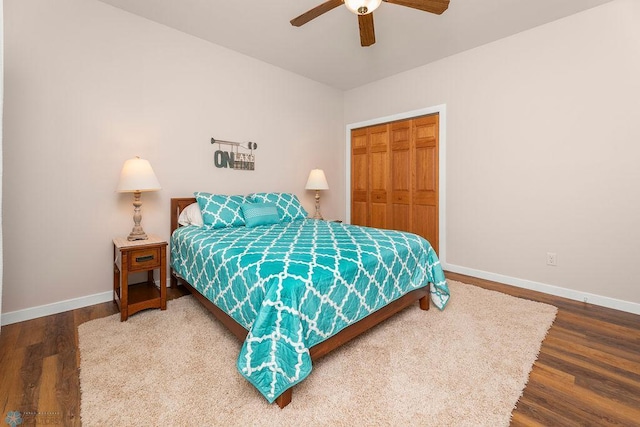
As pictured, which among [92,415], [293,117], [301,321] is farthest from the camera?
[293,117]

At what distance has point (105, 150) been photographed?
257 centimetres

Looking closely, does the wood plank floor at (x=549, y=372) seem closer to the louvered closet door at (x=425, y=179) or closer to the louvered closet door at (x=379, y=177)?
the louvered closet door at (x=425, y=179)

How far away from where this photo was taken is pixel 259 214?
2971mm

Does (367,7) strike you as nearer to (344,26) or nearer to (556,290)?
(344,26)

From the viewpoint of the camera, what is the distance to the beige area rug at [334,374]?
1.34 metres

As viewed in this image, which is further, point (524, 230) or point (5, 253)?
point (524, 230)

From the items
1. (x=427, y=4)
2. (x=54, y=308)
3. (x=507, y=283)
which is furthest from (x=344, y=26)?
(x=54, y=308)

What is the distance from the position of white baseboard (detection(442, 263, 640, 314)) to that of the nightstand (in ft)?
10.6

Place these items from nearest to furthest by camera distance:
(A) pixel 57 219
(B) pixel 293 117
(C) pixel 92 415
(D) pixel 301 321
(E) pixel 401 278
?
(C) pixel 92 415
(D) pixel 301 321
(E) pixel 401 278
(A) pixel 57 219
(B) pixel 293 117

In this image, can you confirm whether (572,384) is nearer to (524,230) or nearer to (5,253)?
Result: (524,230)

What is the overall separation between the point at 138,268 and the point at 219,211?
2.76ft

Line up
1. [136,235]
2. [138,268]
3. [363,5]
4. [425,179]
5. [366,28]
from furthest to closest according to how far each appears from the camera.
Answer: [425,179], [136,235], [138,268], [366,28], [363,5]

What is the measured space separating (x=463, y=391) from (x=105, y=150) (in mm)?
3237

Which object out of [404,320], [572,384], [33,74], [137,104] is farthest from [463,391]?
[33,74]
